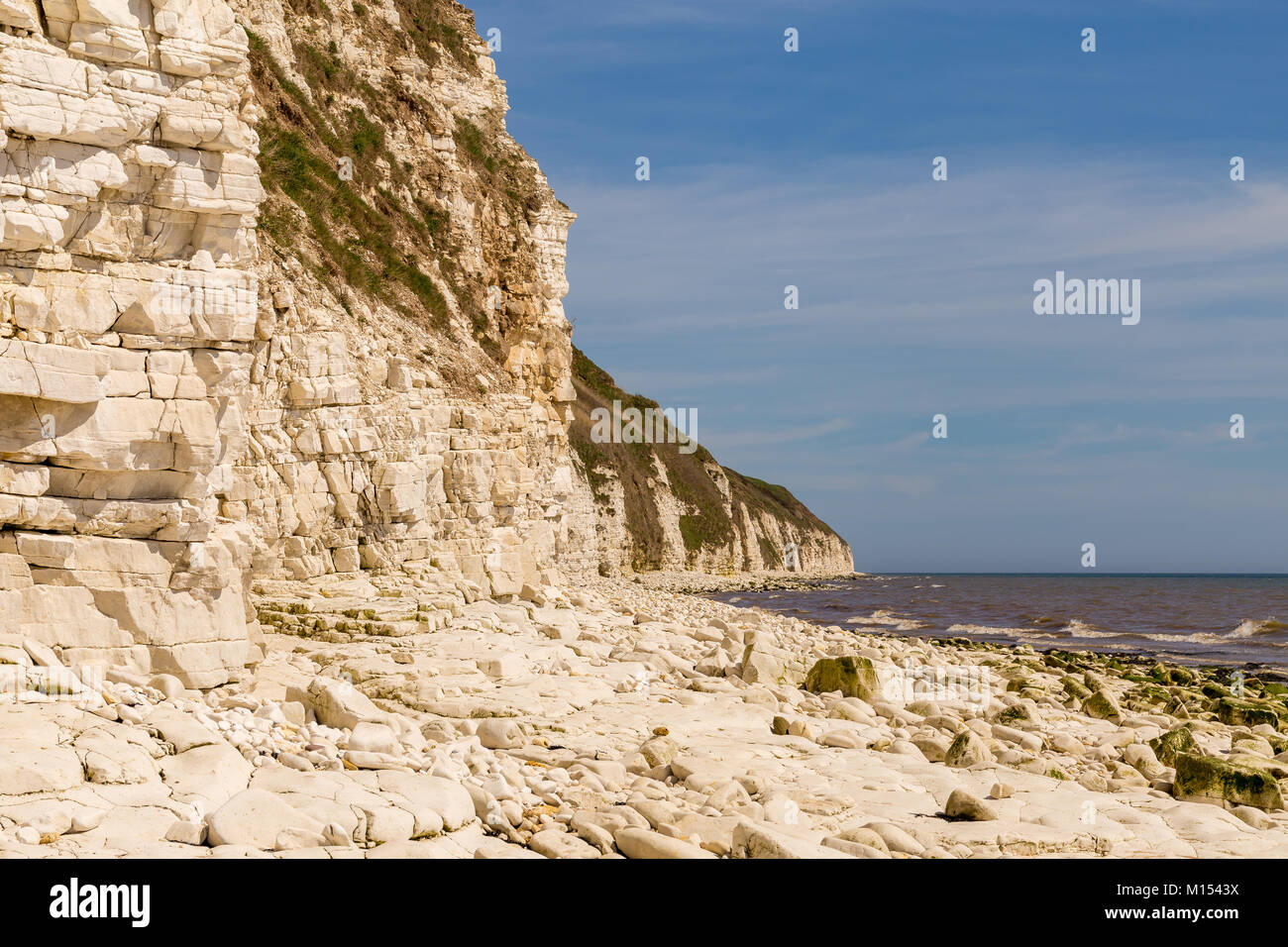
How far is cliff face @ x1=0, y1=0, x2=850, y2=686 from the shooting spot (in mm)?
10398

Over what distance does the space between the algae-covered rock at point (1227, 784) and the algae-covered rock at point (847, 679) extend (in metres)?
4.82

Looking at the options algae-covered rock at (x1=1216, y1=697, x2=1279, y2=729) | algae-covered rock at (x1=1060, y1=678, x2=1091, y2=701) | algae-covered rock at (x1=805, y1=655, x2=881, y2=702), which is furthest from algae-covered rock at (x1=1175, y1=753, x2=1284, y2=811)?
algae-covered rock at (x1=1060, y1=678, x2=1091, y2=701)

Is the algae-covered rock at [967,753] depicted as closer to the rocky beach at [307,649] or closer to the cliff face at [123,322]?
the rocky beach at [307,649]

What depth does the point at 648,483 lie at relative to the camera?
7275cm

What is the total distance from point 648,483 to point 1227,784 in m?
61.5

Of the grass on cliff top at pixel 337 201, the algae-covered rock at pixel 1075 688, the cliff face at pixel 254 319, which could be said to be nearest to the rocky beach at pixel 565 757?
the cliff face at pixel 254 319

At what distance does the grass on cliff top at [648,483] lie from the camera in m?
66.8

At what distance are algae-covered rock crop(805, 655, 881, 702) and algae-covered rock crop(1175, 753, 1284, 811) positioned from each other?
4.82 metres

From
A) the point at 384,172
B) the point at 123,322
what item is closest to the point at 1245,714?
the point at 123,322

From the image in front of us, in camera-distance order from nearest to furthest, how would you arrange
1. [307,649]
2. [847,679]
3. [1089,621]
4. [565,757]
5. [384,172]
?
1. [565,757]
2. [307,649]
3. [847,679]
4. [384,172]
5. [1089,621]

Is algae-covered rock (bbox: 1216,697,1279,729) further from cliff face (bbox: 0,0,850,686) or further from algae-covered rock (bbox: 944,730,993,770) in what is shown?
cliff face (bbox: 0,0,850,686)

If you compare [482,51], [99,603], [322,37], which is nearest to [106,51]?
[99,603]

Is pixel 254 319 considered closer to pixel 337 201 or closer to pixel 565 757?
pixel 565 757

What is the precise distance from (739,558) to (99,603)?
7572 cm
